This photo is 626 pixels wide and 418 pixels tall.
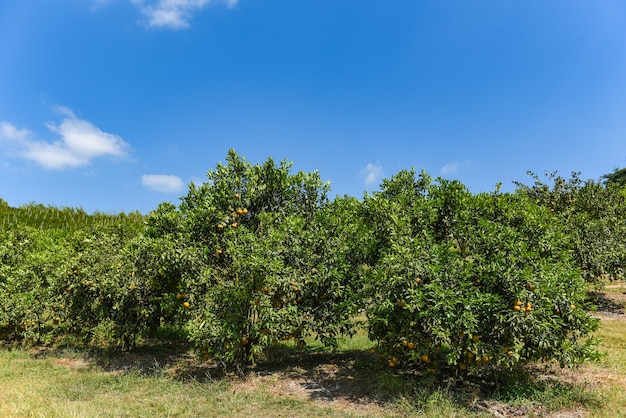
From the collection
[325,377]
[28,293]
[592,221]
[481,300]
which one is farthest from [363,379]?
[592,221]

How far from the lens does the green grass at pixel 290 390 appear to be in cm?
600

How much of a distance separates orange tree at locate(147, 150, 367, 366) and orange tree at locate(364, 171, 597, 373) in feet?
3.81

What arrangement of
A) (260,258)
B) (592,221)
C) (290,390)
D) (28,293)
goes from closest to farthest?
(260,258), (290,390), (28,293), (592,221)

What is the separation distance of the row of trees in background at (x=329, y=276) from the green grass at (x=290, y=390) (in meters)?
0.47

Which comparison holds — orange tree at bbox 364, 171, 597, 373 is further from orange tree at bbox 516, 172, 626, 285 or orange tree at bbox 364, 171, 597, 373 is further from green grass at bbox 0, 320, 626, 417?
orange tree at bbox 516, 172, 626, 285

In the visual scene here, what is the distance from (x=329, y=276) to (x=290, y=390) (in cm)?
203

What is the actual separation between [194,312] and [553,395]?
5.85m

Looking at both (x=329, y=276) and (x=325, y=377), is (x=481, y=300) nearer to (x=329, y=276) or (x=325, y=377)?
(x=329, y=276)

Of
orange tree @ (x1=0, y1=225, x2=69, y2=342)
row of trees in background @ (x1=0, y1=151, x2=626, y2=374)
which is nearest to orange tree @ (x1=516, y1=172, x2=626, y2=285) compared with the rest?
row of trees in background @ (x1=0, y1=151, x2=626, y2=374)

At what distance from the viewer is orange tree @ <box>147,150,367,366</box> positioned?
7.02 meters

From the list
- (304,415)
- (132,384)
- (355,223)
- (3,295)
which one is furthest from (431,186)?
(3,295)

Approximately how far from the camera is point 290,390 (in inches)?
282

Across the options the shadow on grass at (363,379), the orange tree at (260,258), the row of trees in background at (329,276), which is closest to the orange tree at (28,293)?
the row of trees in background at (329,276)

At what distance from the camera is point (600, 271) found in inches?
504
